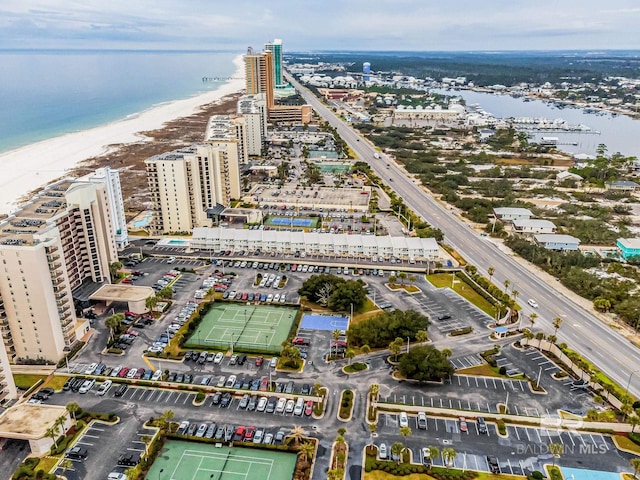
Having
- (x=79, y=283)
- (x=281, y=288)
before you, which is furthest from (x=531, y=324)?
(x=79, y=283)

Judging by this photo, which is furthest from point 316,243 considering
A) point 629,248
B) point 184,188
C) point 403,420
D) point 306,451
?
point 629,248

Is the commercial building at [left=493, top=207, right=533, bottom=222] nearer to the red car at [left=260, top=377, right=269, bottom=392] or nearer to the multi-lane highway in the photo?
the multi-lane highway

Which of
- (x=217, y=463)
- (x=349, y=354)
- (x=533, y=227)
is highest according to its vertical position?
(x=533, y=227)

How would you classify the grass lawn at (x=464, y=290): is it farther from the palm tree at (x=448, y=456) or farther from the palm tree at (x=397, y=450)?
the palm tree at (x=397, y=450)

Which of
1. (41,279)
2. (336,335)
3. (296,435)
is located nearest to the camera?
(296,435)

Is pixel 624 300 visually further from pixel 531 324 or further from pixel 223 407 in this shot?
pixel 223 407

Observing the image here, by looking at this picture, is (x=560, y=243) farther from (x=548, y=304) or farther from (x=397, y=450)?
(x=397, y=450)
